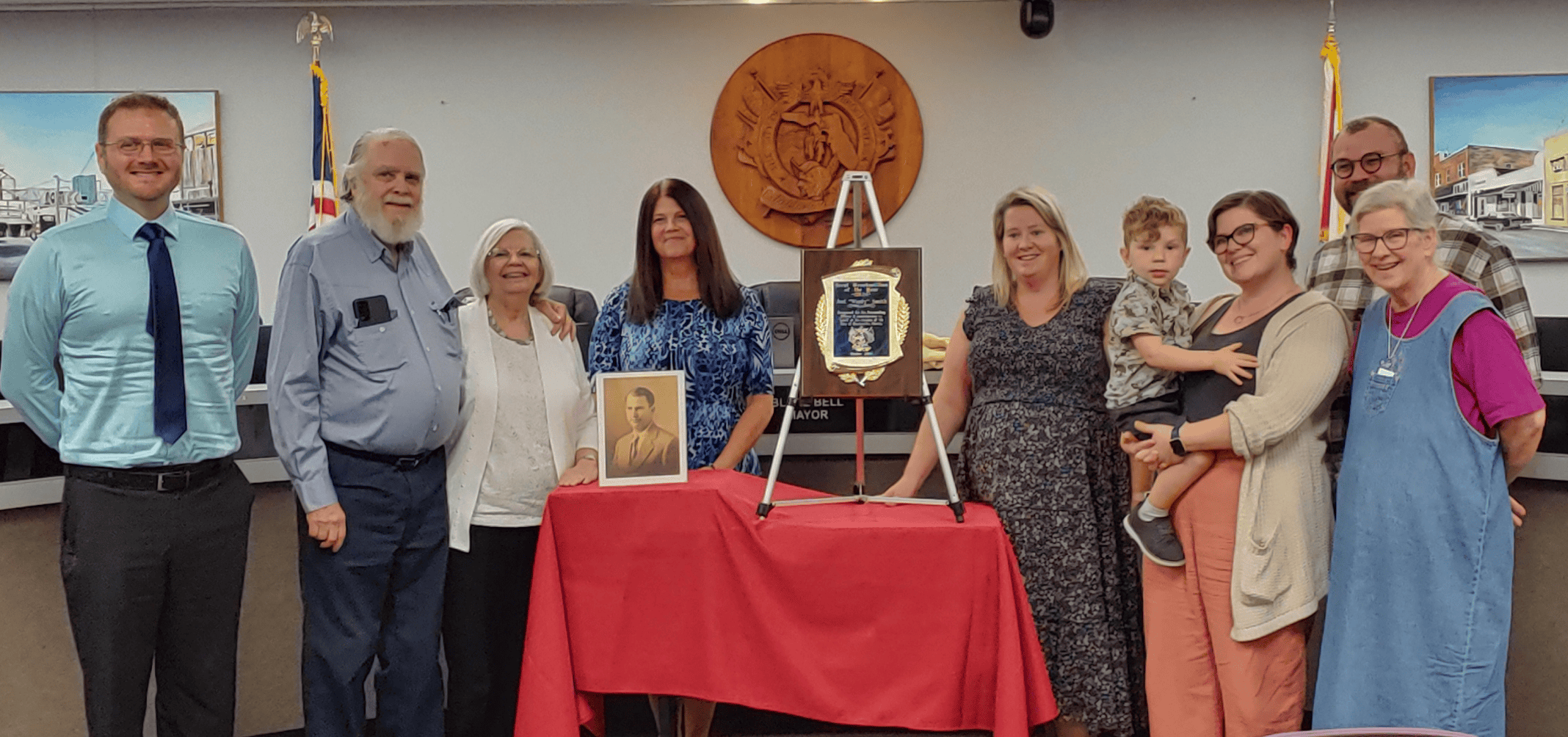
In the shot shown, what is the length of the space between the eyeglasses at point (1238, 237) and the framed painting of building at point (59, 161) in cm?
538

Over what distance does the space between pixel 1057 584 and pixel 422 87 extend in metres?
4.82

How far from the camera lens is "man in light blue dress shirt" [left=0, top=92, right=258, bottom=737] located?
2.27 m

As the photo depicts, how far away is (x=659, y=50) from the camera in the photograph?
5.98 meters

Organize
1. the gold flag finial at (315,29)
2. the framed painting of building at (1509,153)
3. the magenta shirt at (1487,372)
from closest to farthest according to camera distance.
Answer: the magenta shirt at (1487,372) < the gold flag finial at (315,29) < the framed painting of building at (1509,153)

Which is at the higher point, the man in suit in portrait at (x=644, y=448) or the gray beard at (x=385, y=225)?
the gray beard at (x=385, y=225)

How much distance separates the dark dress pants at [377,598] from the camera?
2.39 meters

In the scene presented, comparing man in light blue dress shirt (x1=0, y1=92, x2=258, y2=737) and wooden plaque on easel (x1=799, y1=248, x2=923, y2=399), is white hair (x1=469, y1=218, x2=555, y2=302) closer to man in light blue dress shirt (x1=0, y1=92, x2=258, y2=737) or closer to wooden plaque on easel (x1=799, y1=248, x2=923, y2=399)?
man in light blue dress shirt (x1=0, y1=92, x2=258, y2=737)

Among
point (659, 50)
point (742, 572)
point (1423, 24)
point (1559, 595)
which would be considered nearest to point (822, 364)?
point (742, 572)

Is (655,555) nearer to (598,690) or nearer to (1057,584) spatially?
(598,690)

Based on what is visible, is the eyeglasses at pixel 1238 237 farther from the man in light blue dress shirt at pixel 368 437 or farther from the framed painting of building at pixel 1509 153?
the framed painting of building at pixel 1509 153

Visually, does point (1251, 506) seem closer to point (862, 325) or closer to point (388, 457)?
point (862, 325)

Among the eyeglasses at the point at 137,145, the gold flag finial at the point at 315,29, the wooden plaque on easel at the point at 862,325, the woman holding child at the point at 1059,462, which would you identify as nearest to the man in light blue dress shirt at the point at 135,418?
the eyeglasses at the point at 137,145

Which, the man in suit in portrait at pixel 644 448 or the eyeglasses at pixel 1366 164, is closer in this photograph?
the man in suit in portrait at pixel 644 448

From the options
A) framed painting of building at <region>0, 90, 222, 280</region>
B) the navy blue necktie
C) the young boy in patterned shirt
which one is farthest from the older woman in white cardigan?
framed painting of building at <region>0, 90, 222, 280</region>
